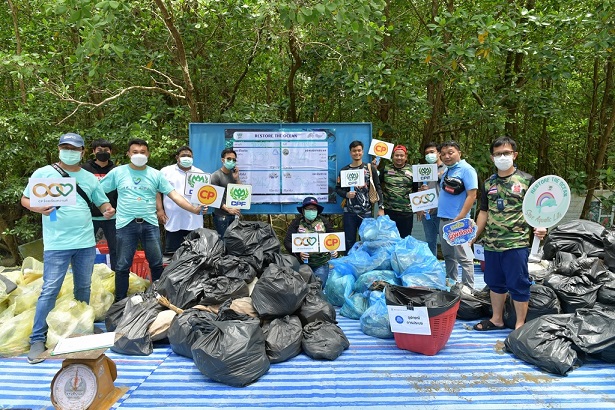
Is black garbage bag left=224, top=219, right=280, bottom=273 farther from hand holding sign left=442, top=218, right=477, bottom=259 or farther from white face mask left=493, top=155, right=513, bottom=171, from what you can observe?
white face mask left=493, top=155, right=513, bottom=171

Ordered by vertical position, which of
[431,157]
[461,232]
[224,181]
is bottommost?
[461,232]

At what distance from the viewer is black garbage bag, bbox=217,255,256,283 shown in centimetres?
411

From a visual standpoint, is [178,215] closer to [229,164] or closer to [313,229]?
[229,164]

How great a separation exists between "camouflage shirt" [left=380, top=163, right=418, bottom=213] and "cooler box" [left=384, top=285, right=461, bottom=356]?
2047 mm

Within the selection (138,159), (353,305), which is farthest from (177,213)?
(353,305)

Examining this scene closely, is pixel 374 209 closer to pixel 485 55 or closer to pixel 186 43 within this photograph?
pixel 485 55

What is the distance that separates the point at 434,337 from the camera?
340 centimetres

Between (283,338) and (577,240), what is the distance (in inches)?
159

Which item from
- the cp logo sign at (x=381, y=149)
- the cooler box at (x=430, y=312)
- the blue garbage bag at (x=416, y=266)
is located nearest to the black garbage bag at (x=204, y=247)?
the cooler box at (x=430, y=312)

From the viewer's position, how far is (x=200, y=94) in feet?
27.2

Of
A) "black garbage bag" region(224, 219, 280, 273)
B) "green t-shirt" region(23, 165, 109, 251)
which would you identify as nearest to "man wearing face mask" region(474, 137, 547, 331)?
"black garbage bag" region(224, 219, 280, 273)

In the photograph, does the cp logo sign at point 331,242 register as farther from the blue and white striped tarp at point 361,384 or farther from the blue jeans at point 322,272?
the blue and white striped tarp at point 361,384

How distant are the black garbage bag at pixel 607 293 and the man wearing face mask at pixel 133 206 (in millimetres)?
4575

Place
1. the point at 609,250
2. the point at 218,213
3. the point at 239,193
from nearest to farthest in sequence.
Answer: the point at 609,250, the point at 239,193, the point at 218,213
